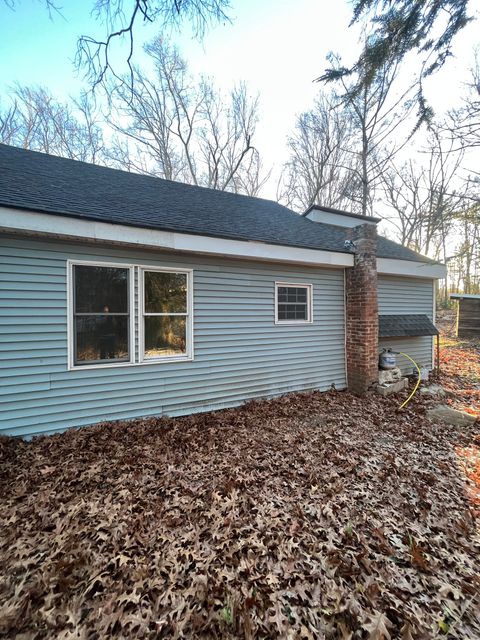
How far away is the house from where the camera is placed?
4.14 m

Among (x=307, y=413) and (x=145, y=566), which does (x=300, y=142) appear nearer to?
(x=307, y=413)

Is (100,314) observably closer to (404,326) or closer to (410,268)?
(404,326)

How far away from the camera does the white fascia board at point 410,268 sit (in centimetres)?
773

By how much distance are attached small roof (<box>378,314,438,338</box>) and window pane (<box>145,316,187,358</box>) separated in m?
5.03

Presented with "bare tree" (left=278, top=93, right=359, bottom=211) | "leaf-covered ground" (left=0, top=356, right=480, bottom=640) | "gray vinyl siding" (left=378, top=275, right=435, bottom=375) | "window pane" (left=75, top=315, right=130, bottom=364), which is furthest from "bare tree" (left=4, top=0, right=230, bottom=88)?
"bare tree" (left=278, top=93, right=359, bottom=211)

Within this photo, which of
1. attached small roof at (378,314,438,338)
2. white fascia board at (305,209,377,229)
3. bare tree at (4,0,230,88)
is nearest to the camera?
bare tree at (4,0,230,88)

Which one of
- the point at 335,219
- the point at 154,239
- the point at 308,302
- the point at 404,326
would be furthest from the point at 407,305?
the point at 154,239

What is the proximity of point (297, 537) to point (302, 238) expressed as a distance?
19.3 feet

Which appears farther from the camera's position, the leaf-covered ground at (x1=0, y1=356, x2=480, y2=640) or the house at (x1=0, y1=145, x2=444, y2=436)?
the house at (x1=0, y1=145, x2=444, y2=436)

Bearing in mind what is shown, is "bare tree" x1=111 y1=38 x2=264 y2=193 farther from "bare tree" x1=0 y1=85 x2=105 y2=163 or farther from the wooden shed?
the wooden shed

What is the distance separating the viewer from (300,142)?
18.7 meters

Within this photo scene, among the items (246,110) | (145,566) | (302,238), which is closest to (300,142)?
(246,110)

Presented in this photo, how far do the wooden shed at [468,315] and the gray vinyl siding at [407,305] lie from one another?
7666mm

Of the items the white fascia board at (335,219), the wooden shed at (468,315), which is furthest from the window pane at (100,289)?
the wooden shed at (468,315)
